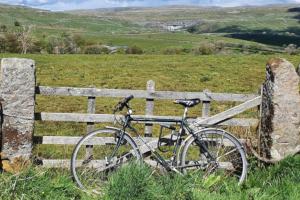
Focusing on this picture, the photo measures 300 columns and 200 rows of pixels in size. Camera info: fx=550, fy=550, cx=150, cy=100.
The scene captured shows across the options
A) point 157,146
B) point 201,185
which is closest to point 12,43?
point 157,146

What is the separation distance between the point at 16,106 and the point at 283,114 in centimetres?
469

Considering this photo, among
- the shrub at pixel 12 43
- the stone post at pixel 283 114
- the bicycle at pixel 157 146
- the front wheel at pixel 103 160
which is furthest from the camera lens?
the shrub at pixel 12 43

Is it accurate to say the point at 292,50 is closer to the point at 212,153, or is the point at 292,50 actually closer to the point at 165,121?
the point at 212,153

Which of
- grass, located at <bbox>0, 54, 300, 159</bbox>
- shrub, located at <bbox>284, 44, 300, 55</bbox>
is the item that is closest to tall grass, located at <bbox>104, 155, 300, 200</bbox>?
grass, located at <bbox>0, 54, 300, 159</bbox>

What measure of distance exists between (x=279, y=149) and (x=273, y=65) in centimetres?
153

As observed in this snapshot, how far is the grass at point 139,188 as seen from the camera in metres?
7.05

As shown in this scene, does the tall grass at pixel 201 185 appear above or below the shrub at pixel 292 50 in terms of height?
above

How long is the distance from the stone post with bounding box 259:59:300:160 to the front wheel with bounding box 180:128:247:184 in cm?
78

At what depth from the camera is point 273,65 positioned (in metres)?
10.1

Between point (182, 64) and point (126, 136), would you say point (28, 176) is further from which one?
point (182, 64)

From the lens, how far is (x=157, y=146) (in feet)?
31.3

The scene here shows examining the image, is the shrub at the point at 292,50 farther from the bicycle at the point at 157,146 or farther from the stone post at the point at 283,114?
the bicycle at the point at 157,146

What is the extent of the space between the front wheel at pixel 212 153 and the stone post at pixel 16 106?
8.76ft

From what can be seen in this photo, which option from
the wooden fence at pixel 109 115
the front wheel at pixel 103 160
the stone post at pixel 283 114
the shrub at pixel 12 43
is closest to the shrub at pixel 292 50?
the shrub at pixel 12 43
